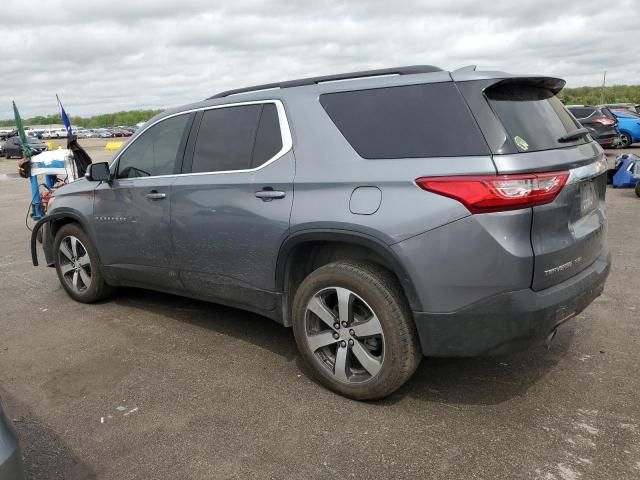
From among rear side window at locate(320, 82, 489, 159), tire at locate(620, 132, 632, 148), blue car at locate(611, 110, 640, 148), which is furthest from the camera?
tire at locate(620, 132, 632, 148)

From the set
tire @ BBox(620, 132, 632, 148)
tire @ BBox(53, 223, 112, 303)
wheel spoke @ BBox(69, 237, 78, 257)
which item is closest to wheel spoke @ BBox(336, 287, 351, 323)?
tire @ BBox(53, 223, 112, 303)

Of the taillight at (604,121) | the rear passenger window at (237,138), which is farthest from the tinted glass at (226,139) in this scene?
the taillight at (604,121)

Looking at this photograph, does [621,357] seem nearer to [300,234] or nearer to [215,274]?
[300,234]

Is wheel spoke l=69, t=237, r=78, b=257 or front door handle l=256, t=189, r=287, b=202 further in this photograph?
wheel spoke l=69, t=237, r=78, b=257

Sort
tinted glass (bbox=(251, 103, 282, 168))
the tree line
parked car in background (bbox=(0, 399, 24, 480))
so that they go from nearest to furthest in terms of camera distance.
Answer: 1. parked car in background (bbox=(0, 399, 24, 480))
2. tinted glass (bbox=(251, 103, 282, 168))
3. the tree line

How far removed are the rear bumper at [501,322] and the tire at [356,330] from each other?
0.14 metres

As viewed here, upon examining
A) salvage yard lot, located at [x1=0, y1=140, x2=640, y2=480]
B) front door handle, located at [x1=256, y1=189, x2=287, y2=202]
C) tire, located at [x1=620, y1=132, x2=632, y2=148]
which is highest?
front door handle, located at [x1=256, y1=189, x2=287, y2=202]

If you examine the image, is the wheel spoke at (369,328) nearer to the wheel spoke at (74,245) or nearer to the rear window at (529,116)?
the rear window at (529,116)

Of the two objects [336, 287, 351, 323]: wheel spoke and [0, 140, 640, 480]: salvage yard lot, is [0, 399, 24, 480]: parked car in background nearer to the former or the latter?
[0, 140, 640, 480]: salvage yard lot

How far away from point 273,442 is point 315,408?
416 mm

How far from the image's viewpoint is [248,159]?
3820 millimetres

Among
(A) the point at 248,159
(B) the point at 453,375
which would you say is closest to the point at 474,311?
(B) the point at 453,375

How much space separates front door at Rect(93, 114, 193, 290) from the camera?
436 centimetres

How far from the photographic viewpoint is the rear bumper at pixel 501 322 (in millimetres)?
2826
